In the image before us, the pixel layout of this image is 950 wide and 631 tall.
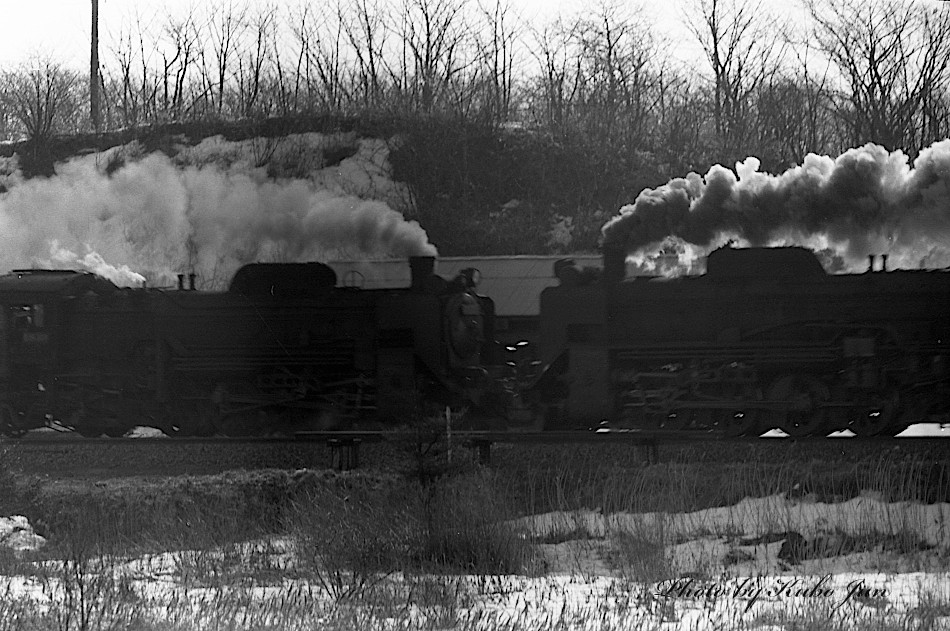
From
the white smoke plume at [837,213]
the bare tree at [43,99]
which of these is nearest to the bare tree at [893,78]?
the white smoke plume at [837,213]

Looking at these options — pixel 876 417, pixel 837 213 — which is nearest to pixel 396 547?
pixel 876 417

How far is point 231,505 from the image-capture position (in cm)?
926

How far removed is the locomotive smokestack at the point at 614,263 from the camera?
11.1 metres

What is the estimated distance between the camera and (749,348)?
10.7 meters

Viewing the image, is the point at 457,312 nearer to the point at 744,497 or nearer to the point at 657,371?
the point at 657,371

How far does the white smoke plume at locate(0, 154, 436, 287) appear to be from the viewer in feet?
40.6

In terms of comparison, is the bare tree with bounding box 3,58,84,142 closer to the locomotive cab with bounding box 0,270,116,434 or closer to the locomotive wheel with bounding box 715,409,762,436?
the locomotive cab with bounding box 0,270,116,434

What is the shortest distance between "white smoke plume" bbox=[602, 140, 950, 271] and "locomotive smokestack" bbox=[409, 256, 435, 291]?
2.11m

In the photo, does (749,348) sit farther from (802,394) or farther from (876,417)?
(876,417)

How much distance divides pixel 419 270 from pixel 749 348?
381cm

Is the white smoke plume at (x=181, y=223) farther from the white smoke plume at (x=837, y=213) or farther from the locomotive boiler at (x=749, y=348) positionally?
the white smoke plume at (x=837, y=213)

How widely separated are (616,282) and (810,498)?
3303mm

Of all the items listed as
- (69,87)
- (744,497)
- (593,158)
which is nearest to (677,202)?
(744,497)

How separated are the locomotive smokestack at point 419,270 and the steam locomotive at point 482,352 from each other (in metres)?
0.02
